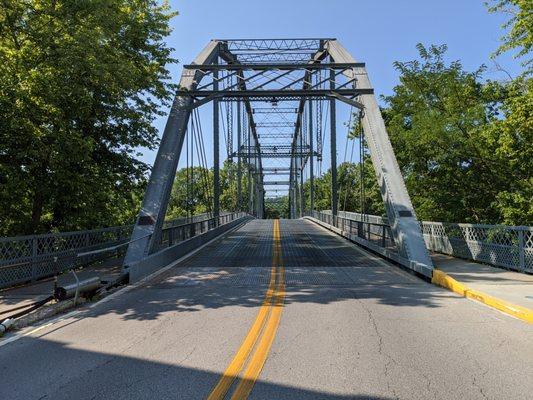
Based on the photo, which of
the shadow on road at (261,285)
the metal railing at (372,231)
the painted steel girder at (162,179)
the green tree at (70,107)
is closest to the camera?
the shadow on road at (261,285)

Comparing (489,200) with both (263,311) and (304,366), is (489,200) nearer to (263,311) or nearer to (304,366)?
(263,311)

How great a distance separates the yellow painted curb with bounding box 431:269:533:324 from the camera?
7.39 metres

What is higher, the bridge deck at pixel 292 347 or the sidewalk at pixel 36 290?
the sidewalk at pixel 36 290

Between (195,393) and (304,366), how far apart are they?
1.24 metres

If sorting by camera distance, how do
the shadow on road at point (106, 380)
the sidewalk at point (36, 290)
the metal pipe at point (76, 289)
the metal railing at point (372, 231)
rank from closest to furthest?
the shadow on road at point (106, 380)
the sidewalk at point (36, 290)
the metal pipe at point (76, 289)
the metal railing at point (372, 231)

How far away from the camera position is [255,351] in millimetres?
5562

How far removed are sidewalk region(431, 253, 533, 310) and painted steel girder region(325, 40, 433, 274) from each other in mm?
819

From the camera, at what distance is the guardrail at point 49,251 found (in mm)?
10047

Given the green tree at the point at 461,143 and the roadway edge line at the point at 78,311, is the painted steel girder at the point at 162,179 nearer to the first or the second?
the roadway edge line at the point at 78,311

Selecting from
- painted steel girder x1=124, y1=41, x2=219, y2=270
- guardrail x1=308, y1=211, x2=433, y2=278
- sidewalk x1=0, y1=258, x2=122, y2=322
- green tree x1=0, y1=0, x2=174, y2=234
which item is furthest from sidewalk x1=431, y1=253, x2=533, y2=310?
green tree x1=0, y1=0, x2=174, y2=234

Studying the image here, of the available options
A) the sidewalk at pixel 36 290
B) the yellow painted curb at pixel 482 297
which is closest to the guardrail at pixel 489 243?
the yellow painted curb at pixel 482 297

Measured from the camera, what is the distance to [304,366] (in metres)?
4.98

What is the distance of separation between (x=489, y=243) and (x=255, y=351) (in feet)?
31.3

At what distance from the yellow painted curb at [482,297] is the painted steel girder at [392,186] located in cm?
A: 66
